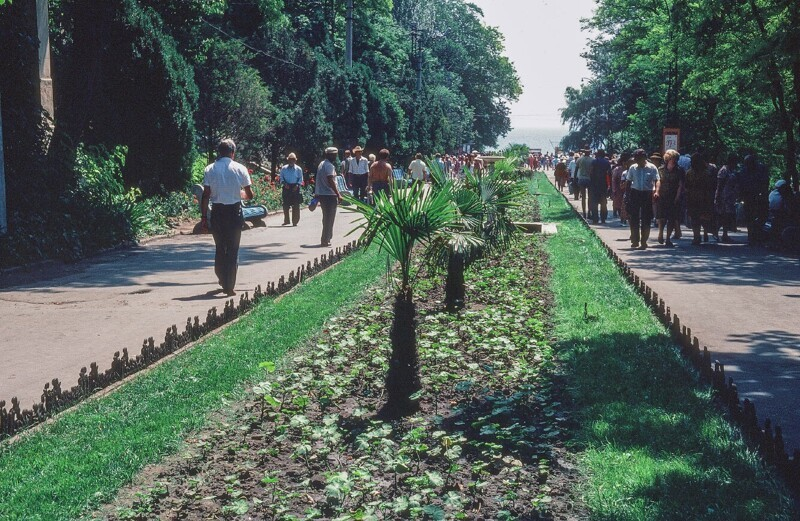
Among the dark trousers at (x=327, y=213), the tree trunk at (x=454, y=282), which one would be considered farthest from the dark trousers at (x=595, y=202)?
the tree trunk at (x=454, y=282)

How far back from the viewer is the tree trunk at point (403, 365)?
23.3 feet

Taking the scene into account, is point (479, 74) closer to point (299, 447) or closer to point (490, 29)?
point (490, 29)

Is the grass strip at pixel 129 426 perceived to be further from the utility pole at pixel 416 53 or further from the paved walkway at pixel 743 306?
the utility pole at pixel 416 53

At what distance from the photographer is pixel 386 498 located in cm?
533

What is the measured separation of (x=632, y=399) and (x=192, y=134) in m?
17.4

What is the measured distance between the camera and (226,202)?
12688 millimetres

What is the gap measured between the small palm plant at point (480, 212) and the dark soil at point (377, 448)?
227cm

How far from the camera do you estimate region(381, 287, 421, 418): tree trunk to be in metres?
7.11

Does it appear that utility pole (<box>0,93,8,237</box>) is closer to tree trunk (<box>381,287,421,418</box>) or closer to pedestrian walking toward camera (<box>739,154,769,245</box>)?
tree trunk (<box>381,287,421,418</box>)

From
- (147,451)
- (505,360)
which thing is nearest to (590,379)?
(505,360)

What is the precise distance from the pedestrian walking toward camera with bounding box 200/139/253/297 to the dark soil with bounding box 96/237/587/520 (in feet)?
11.5

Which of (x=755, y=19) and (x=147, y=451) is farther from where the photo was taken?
(x=755, y=19)

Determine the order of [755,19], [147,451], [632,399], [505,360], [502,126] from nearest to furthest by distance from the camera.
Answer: [147,451] < [632,399] < [505,360] < [755,19] < [502,126]

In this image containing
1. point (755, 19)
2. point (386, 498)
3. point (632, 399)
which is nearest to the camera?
point (386, 498)
